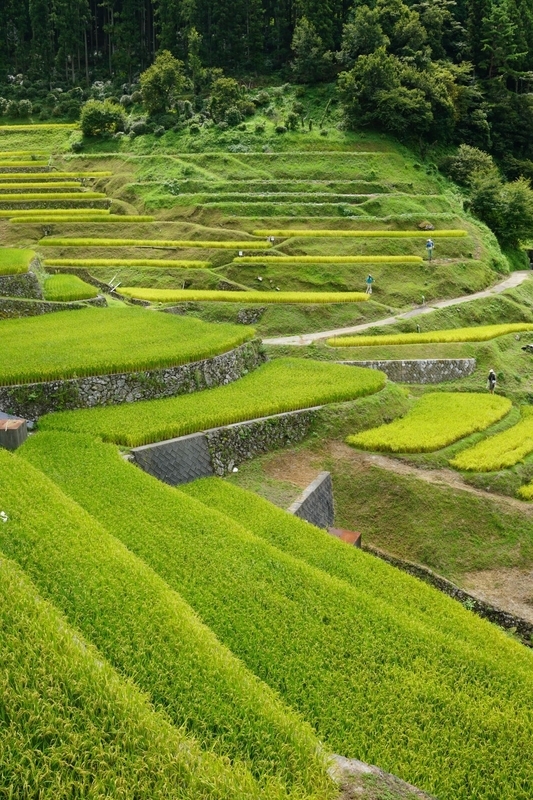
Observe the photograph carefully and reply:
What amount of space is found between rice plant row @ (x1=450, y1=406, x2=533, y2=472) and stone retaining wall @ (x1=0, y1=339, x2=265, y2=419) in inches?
289

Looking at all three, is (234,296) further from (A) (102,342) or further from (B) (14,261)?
(A) (102,342)

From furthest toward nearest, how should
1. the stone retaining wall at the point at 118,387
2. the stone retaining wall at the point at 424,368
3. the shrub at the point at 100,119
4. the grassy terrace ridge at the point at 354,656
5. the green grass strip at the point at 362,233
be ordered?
1. the shrub at the point at 100,119
2. the green grass strip at the point at 362,233
3. the stone retaining wall at the point at 424,368
4. the stone retaining wall at the point at 118,387
5. the grassy terrace ridge at the point at 354,656

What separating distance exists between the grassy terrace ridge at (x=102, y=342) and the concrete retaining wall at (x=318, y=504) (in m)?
5.60

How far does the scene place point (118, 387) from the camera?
722 inches

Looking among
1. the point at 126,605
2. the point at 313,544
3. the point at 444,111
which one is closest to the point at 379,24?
the point at 444,111

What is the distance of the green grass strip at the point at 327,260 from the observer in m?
35.5

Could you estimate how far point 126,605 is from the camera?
856cm

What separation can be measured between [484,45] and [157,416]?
5577cm

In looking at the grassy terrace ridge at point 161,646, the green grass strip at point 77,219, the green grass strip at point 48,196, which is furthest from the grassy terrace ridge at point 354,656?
the green grass strip at point 48,196

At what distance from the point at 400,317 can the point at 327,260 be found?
6032mm

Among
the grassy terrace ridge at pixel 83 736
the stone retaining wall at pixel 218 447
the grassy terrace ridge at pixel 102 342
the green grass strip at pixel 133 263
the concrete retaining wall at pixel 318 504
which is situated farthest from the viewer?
the green grass strip at pixel 133 263

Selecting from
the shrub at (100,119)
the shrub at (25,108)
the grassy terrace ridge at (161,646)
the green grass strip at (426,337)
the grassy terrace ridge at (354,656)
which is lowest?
the green grass strip at (426,337)

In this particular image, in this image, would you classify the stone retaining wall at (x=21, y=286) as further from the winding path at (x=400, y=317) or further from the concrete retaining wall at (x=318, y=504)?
the concrete retaining wall at (x=318, y=504)

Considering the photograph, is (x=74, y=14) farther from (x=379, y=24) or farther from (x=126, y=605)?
(x=126, y=605)
